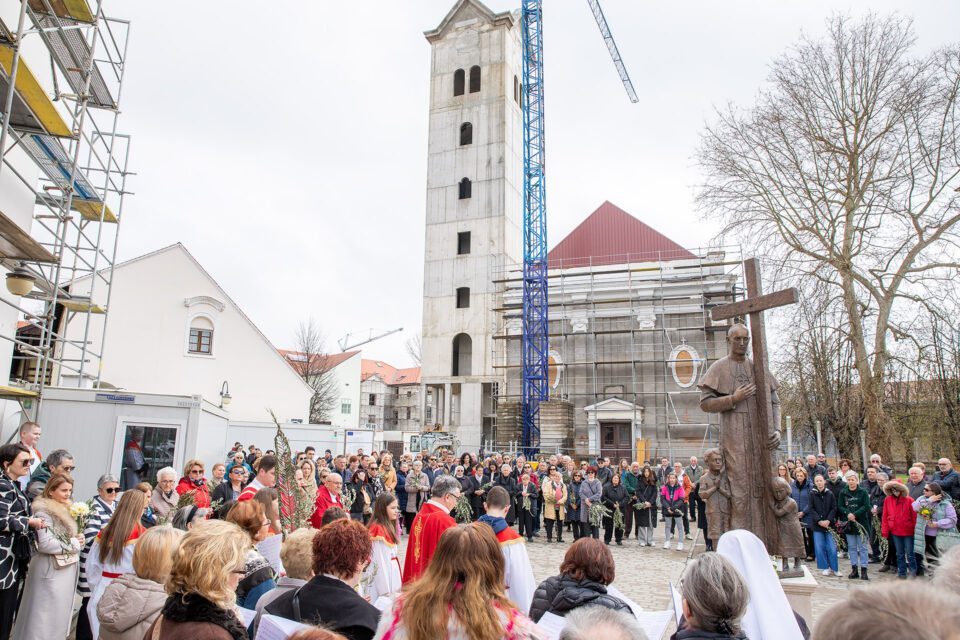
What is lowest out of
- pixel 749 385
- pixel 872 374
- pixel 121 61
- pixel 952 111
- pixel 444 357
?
pixel 749 385

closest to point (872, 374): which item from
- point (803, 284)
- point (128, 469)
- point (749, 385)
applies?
point (803, 284)

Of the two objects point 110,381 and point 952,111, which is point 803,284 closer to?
point 952,111

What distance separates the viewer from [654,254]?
132 feet

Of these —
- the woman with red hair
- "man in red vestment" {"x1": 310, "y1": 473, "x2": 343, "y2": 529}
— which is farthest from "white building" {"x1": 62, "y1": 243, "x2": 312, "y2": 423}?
the woman with red hair

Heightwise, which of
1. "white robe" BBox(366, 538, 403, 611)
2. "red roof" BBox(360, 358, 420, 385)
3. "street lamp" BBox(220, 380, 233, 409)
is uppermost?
"red roof" BBox(360, 358, 420, 385)

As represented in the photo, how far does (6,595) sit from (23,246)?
5.91 meters

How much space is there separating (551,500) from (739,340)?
968 centimetres

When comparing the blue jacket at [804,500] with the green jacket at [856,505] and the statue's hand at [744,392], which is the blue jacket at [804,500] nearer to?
the green jacket at [856,505]

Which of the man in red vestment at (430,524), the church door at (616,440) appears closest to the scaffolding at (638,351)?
the church door at (616,440)

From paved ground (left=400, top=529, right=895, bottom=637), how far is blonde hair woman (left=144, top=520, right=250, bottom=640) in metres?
5.95

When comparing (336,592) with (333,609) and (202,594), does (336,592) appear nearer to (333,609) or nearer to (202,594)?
(333,609)

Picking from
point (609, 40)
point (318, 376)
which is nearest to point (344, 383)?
point (318, 376)

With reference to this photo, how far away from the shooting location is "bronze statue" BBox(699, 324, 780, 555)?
6340mm

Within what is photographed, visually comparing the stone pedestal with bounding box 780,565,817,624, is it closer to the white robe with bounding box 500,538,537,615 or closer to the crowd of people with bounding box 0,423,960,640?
the crowd of people with bounding box 0,423,960,640
